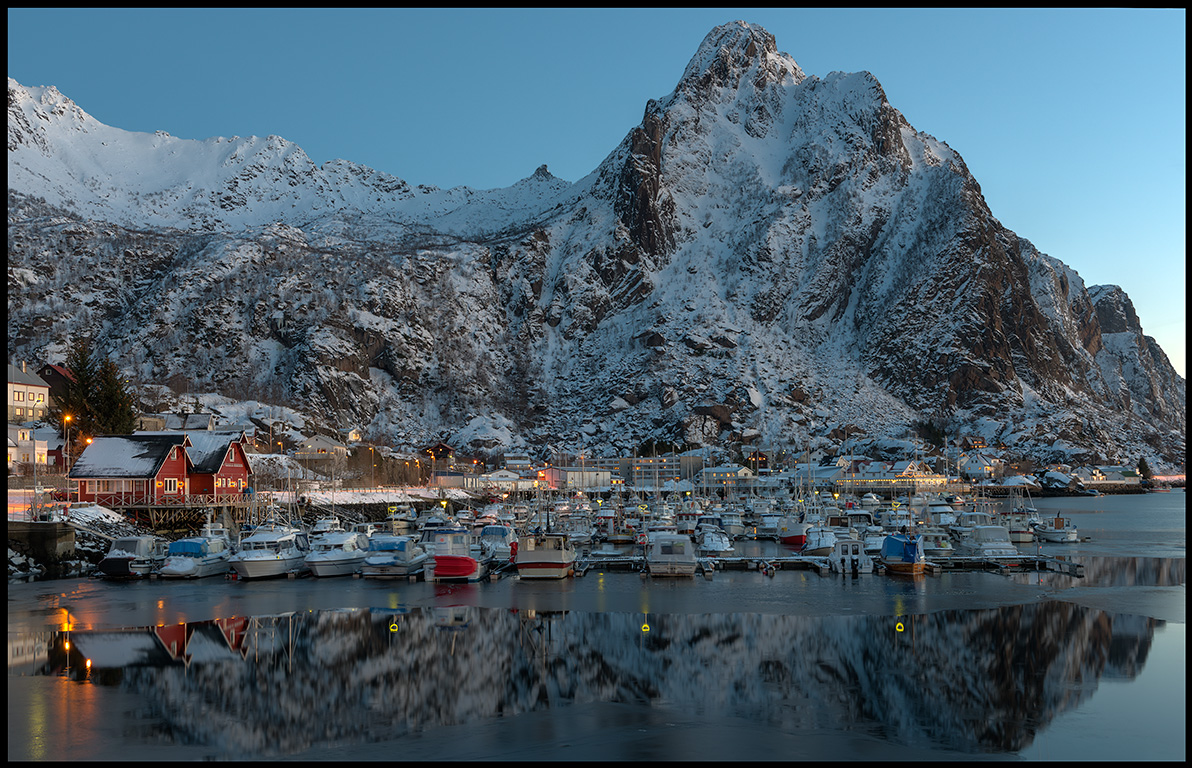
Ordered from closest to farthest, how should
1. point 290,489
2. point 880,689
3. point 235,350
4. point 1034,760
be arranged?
1. point 1034,760
2. point 880,689
3. point 290,489
4. point 235,350

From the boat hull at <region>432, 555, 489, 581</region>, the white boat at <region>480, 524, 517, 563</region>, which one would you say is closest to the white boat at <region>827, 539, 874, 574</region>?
the white boat at <region>480, 524, 517, 563</region>

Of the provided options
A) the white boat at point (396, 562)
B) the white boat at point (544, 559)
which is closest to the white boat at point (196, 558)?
the white boat at point (396, 562)

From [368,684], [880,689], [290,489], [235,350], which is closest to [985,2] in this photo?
[880,689]

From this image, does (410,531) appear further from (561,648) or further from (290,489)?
(561,648)

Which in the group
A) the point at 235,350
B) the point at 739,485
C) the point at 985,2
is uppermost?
the point at 235,350

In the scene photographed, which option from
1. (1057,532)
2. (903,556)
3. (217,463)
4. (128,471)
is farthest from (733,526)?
(128,471)

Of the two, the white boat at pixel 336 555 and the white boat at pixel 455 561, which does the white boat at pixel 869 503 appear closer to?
the white boat at pixel 455 561

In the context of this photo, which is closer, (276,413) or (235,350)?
(276,413)
